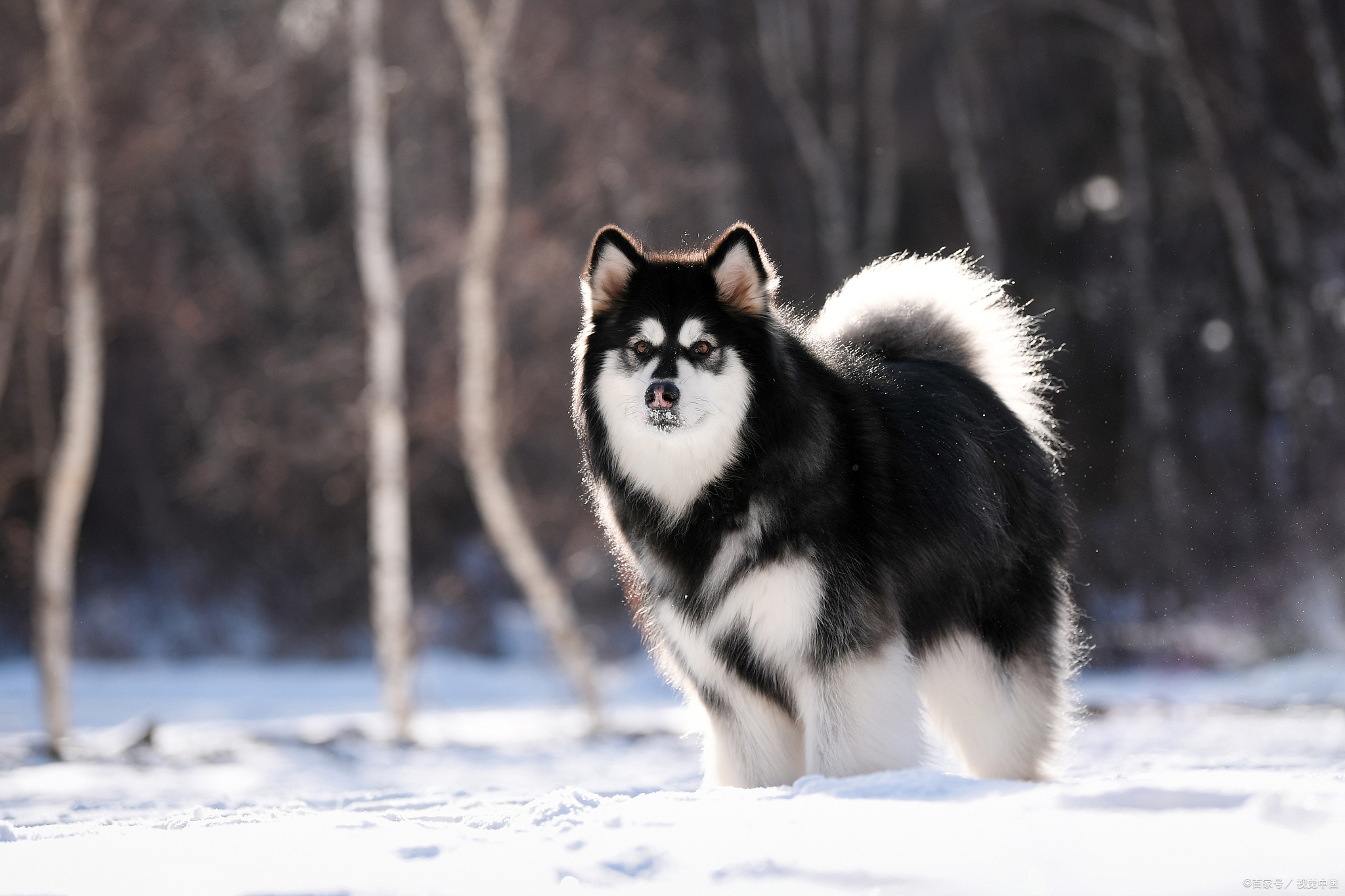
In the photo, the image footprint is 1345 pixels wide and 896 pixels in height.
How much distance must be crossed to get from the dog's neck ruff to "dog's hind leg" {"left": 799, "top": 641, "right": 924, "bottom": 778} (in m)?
0.63

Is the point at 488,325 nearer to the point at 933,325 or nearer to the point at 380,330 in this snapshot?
the point at 380,330

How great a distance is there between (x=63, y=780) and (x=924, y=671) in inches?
147

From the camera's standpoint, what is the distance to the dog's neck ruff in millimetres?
2910

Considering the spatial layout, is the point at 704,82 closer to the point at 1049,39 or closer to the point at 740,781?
the point at 1049,39

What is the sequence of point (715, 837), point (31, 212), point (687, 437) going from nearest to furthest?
1. point (715, 837)
2. point (687, 437)
3. point (31, 212)

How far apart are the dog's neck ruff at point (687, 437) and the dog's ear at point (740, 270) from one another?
206 millimetres

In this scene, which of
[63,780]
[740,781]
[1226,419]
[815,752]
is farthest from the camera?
[1226,419]

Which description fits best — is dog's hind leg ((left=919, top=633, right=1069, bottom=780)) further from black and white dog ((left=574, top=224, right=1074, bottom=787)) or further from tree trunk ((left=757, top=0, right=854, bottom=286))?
tree trunk ((left=757, top=0, right=854, bottom=286))

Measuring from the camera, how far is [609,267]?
316cm

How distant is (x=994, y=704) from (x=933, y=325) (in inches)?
52.9

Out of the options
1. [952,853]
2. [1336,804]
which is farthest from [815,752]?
[1336,804]

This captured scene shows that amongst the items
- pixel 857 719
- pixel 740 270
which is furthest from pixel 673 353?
pixel 857 719

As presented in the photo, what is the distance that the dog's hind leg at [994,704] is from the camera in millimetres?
3166

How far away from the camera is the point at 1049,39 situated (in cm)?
1262
